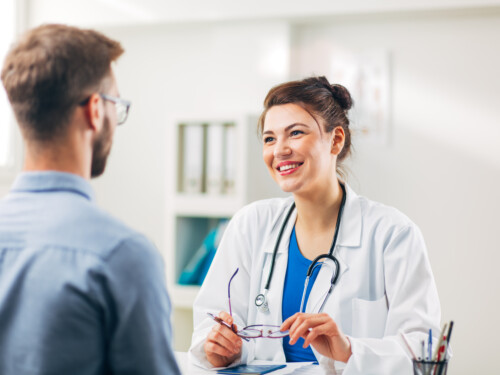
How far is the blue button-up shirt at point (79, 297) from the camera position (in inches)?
35.1

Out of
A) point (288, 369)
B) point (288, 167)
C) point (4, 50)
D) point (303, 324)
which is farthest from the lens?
point (4, 50)

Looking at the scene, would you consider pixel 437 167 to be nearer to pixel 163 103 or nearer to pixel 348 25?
pixel 348 25

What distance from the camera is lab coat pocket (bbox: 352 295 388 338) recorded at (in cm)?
175

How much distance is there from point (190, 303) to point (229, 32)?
1.46m

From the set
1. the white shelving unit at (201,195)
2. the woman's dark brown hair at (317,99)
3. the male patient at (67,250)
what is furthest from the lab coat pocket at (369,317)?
the white shelving unit at (201,195)

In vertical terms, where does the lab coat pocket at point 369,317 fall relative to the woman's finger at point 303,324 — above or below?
below

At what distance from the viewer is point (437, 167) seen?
308cm

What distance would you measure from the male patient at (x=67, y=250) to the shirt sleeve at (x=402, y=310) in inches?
28.3

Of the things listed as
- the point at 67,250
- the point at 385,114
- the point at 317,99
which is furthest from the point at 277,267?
→ the point at 385,114

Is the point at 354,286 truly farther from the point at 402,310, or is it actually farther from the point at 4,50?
the point at 4,50

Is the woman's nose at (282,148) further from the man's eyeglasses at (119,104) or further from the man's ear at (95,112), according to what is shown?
the man's ear at (95,112)

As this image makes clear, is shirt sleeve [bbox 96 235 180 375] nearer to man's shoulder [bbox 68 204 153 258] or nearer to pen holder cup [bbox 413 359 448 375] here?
man's shoulder [bbox 68 204 153 258]

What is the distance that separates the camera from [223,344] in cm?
163

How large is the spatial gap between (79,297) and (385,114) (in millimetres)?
2498
